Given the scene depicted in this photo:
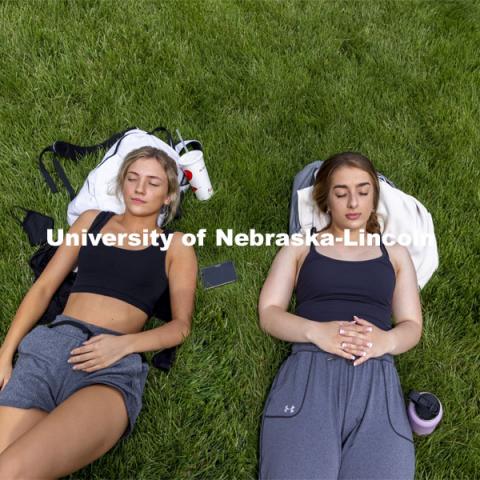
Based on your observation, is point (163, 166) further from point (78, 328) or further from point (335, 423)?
point (335, 423)

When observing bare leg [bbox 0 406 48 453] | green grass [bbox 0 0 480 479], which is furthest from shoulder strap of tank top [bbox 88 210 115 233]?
bare leg [bbox 0 406 48 453]

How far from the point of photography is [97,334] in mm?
2930

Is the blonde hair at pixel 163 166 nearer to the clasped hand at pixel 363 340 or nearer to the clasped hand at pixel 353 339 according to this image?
the clasped hand at pixel 353 339

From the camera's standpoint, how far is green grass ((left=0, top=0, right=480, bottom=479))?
9.50ft

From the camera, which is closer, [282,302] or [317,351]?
[317,351]

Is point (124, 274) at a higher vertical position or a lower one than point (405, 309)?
higher

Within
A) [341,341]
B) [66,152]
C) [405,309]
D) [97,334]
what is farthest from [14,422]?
[405,309]

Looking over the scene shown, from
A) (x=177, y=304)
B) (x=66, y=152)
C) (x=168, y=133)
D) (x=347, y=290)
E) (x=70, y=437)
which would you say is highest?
(x=168, y=133)

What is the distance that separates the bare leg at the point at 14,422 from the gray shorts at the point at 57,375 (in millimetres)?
32

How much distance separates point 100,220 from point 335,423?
2282mm

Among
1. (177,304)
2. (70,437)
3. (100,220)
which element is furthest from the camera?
(100,220)

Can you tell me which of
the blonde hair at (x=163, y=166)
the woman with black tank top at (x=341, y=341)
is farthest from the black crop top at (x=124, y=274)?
the woman with black tank top at (x=341, y=341)

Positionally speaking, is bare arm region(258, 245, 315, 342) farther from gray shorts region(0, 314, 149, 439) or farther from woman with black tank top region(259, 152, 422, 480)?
gray shorts region(0, 314, 149, 439)

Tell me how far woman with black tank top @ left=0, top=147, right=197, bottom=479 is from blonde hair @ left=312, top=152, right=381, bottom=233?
3.75 feet
